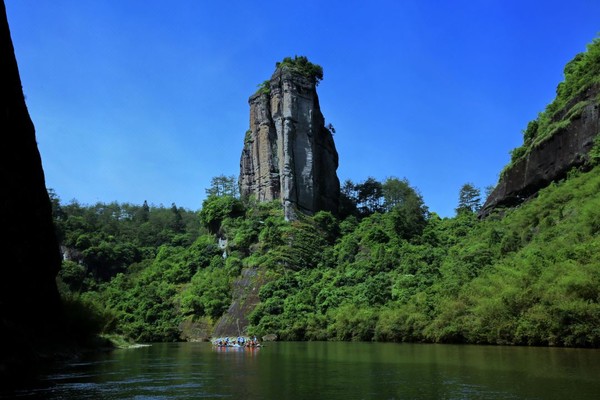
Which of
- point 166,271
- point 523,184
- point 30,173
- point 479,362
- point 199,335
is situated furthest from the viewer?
point 166,271

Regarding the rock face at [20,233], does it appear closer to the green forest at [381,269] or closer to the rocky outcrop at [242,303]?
the green forest at [381,269]

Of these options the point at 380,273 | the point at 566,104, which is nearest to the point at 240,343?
the point at 380,273

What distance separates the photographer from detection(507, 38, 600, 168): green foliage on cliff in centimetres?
5847

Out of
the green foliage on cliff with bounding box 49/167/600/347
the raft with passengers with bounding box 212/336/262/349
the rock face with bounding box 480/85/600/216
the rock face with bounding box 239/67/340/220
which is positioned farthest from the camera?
the rock face with bounding box 239/67/340/220

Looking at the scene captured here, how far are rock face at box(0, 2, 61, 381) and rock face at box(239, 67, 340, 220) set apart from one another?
60.0 m

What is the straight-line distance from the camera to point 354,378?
949 inches

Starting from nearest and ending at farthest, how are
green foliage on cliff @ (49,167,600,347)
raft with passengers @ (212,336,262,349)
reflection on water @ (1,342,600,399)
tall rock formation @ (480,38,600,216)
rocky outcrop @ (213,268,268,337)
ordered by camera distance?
reflection on water @ (1,342,600,399) → green foliage on cliff @ (49,167,600,347) → raft with passengers @ (212,336,262,349) → tall rock formation @ (480,38,600,216) → rocky outcrop @ (213,268,268,337)

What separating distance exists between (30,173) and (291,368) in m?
19.9

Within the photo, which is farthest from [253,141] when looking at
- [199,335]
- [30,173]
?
[30,173]

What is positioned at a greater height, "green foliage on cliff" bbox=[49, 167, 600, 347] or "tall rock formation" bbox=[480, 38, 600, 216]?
"tall rock formation" bbox=[480, 38, 600, 216]

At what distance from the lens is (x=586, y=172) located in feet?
178

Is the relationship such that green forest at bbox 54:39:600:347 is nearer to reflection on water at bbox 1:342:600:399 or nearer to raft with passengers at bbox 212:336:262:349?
reflection on water at bbox 1:342:600:399

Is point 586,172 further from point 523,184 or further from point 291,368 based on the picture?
point 291,368

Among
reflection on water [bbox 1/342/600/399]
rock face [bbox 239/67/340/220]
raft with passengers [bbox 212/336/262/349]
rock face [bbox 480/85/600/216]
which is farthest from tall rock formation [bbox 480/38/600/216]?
raft with passengers [bbox 212/336/262/349]
